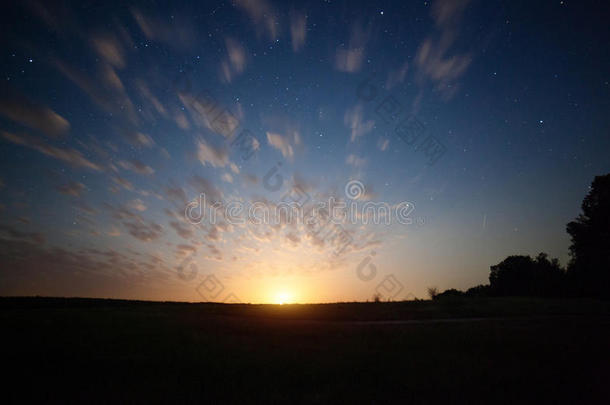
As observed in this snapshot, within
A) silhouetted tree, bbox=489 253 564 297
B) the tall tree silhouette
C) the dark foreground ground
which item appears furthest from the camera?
silhouetted tree, bbox=489 253 564 297

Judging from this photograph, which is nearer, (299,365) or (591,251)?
(299,365)

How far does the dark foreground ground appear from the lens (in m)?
5.06

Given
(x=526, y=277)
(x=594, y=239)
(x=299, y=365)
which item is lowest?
(x=299, y=365)

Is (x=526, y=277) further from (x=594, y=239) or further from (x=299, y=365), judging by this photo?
(x=299, y=365)

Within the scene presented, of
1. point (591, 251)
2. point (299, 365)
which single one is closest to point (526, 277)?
point (591, 251)

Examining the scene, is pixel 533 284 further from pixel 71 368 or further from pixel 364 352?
pixel 71 368

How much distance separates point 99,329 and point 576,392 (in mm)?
15933

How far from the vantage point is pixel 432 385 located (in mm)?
5547

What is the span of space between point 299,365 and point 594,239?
4866 cm

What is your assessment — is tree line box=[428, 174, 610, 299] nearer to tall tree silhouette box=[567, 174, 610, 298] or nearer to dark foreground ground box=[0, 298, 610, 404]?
tall tree silhouette box=[567, 174, 610, 298]

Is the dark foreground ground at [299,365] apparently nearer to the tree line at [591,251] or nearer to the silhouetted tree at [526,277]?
the tree line at [591,251]

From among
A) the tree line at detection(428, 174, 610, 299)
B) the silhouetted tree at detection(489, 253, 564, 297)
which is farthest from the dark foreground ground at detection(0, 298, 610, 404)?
the silhouetted tree at detection(489, 253, 564, 297)

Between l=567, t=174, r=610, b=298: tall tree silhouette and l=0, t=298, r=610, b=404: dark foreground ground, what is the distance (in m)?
34.4

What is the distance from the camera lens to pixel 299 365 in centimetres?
701
